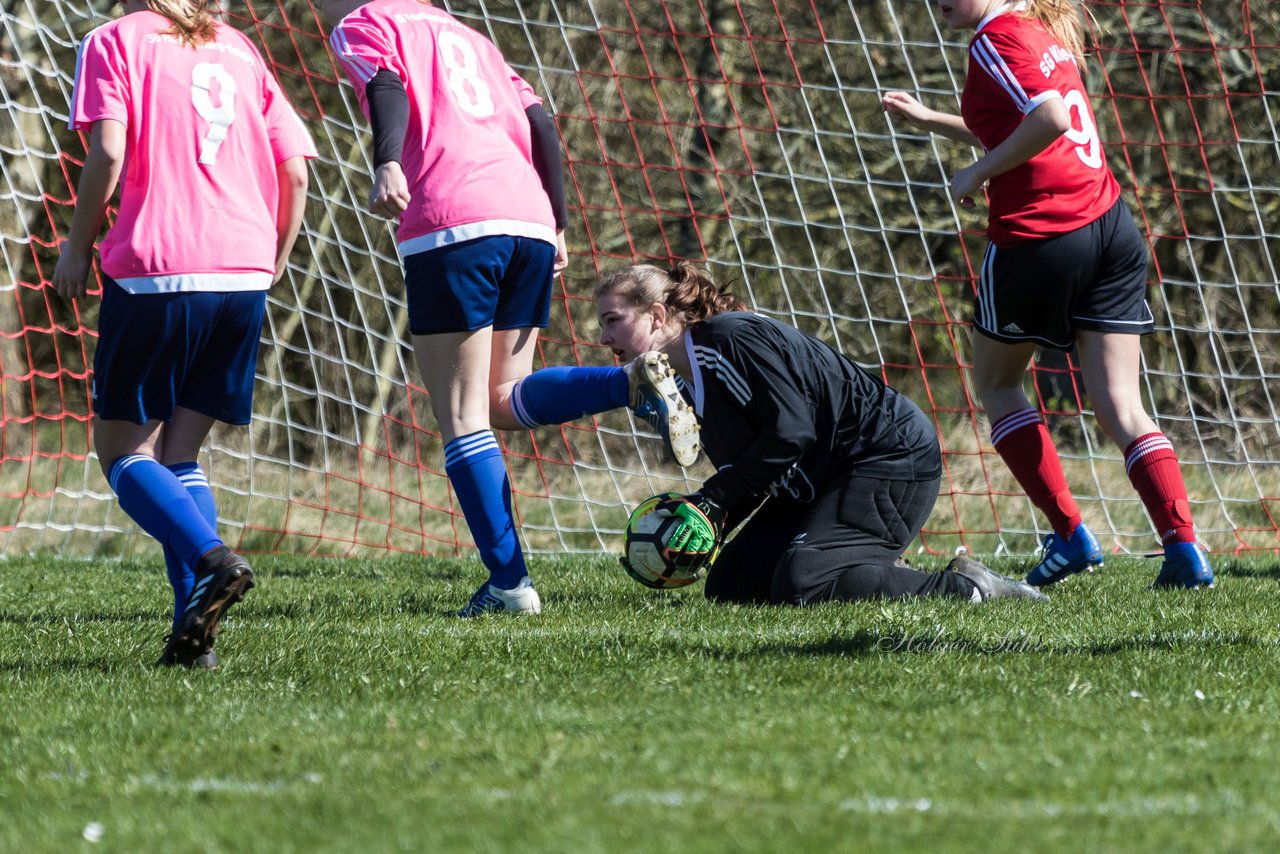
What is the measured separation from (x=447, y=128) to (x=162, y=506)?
1.38m

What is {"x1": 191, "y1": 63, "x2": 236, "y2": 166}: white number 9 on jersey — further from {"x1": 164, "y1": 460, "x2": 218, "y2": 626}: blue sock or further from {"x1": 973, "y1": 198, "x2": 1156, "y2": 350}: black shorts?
{"x1": 973, "y1": 198, "x2": 1156, "y2": 350}: black shorts

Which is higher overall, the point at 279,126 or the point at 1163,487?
the point at 279,126

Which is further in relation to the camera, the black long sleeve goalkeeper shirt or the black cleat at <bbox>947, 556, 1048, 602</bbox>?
the black cleat at <bbox>947, 556, 1048, 602</bbox>

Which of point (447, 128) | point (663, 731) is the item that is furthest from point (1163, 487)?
point (663, 731)

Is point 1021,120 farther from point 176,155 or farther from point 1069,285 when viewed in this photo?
point 176,155

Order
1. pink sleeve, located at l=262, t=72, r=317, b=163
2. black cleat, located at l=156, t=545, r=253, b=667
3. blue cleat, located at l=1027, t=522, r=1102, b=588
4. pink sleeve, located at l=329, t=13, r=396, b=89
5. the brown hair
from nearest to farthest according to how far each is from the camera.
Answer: black cleat, located at l=156, t=545, r=253, b=667, pink sleeve, located at l=262, t=72, r=317, b=163, pink sleeve, located at l=329, t=13, r=396, b=89, the brown hair, blue cleat, located at l=1027, t=522, r=1102, b=588

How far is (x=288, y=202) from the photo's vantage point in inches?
152

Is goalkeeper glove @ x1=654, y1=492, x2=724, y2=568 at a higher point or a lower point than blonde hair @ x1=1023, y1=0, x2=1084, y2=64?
lower

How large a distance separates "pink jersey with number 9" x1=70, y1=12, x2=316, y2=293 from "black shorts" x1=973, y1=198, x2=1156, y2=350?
2.17m

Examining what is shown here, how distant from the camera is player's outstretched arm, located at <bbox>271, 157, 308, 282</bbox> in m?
3.81

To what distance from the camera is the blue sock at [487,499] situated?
13.9 feet

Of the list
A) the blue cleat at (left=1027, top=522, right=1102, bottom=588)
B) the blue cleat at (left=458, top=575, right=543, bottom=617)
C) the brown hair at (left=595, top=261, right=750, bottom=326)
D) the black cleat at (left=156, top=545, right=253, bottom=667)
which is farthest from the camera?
the blue cleat at (left=1027, top=522, right=1102, bottom=588)

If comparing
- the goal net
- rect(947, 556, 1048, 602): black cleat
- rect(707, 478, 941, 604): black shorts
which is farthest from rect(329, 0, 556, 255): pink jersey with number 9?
the goal net

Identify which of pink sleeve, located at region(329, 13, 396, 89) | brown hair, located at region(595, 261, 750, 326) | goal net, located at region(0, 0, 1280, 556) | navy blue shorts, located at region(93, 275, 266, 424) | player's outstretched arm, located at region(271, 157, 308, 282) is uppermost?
pink sleeve, located at region(329, 13, 396, 89)
